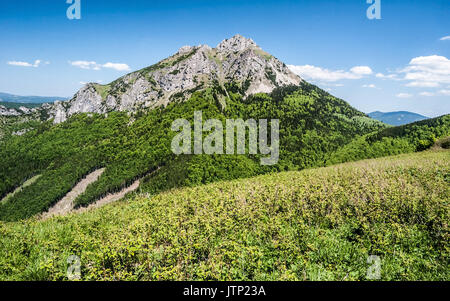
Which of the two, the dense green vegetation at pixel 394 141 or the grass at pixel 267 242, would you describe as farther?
the dense green vegetation at pixel 394 141

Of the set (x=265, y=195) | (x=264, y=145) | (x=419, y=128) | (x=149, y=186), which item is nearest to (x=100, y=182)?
(x=149, y=186)

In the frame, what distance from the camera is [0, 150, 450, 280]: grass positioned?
21.1 ft

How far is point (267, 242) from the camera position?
8.10 meters

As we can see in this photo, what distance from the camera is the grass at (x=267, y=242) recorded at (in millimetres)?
6441

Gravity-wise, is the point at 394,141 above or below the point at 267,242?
above

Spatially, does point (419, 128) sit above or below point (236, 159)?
above

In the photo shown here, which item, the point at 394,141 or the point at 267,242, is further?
the point at 394,141

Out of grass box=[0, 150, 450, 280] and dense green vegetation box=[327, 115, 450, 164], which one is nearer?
grass box=[0, 150, 450, 280]

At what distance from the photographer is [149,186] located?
143250mm

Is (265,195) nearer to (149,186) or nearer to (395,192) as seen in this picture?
(395,192)
